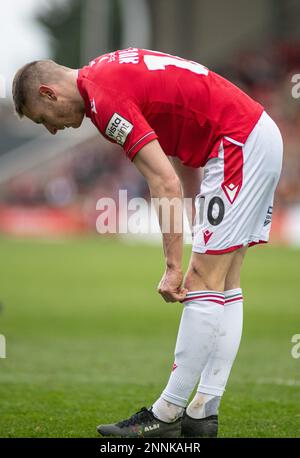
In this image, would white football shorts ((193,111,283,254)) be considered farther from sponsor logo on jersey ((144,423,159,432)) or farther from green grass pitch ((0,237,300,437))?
green grass pitch ((0,237,300,437))

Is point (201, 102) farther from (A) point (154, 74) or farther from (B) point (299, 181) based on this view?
(B) point (299, 181)

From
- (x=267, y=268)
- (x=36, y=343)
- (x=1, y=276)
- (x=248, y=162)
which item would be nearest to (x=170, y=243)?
(x=248, y=162)

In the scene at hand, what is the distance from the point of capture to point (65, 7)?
2547 inches

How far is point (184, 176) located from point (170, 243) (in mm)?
828

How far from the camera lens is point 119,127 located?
4336 mm

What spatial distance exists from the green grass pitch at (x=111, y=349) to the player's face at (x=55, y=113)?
5.31 feet

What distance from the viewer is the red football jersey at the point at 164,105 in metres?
4.34

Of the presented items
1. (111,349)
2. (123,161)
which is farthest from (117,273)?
(123,161)

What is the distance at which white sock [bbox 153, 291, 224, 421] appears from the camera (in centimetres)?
448

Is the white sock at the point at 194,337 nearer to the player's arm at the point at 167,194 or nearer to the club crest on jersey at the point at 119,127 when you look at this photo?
the player's arm at the point at 167,194

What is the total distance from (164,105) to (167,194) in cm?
48

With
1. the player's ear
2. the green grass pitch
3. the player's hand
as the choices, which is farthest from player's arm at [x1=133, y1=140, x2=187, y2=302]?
the green grass pitch

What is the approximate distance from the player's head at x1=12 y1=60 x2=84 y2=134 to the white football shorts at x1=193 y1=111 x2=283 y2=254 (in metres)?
0.75

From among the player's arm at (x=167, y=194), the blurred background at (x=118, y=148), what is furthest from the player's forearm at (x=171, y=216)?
the blurred background at (x=118, y=148)
